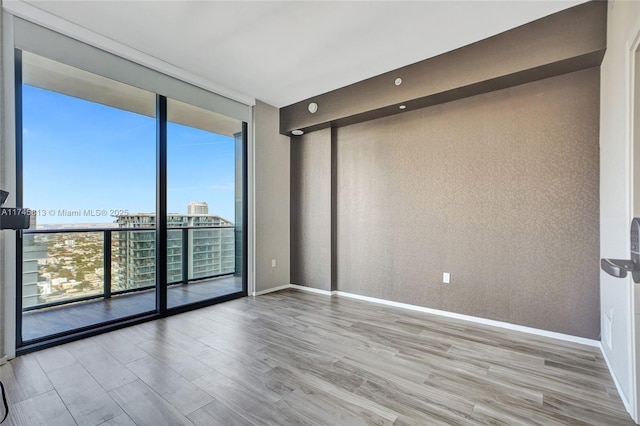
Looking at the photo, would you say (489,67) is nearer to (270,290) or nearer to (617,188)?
(617,188)

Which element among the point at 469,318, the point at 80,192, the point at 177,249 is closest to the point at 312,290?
the point at 177,249

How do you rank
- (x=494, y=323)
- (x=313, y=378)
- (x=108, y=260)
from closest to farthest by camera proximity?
(x=313, y=378) → (x=494, y=323) → (x=108, y=260)

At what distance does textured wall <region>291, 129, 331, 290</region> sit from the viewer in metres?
4.31

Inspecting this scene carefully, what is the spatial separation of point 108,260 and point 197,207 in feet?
4.31

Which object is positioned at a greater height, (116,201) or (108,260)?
(116,201)

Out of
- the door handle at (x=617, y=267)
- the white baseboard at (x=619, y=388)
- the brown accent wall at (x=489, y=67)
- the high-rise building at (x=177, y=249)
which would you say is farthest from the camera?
the high-rise building at (x=177, y=249)

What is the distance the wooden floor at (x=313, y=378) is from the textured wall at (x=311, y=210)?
4.69 feet

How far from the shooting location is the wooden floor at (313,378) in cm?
166

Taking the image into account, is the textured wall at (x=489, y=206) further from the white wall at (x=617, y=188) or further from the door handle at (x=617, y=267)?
the door handle at (x=617, y=267)

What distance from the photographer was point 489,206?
3.02 m

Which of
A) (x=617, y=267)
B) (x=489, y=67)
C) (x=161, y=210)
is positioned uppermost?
(x=489, y=67)

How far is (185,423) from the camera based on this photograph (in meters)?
1.60

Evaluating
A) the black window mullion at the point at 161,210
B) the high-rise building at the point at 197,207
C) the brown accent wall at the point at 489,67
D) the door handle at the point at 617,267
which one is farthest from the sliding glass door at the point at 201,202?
the door handle at the point at 617,267

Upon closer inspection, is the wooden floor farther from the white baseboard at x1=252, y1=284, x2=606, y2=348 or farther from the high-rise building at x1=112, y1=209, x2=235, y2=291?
the high-rise building at x1=112, y1=209, x2=235, y2=291
